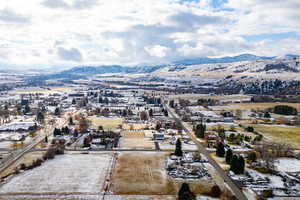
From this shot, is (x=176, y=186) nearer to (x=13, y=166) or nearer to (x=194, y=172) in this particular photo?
(x=194, y=172)

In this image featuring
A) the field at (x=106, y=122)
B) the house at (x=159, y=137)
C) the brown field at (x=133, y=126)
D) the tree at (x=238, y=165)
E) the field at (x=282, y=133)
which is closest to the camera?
the tree at (x=238, y=165)

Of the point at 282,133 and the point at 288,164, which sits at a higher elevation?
the point at 282,133

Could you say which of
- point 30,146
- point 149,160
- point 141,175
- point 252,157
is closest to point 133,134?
point 149,160

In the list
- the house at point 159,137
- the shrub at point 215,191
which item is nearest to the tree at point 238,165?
the shrub at point 215,191

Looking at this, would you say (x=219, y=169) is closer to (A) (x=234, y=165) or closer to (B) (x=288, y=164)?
(A) (x=234, y=165)

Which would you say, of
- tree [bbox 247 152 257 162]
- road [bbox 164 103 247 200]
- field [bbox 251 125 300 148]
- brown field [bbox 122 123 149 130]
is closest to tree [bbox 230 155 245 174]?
road [bbox 164 103 247 200]

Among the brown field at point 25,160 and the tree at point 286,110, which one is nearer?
the brown field at point 25,160

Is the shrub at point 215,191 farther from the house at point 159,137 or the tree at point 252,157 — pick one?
the house at point 159,137
